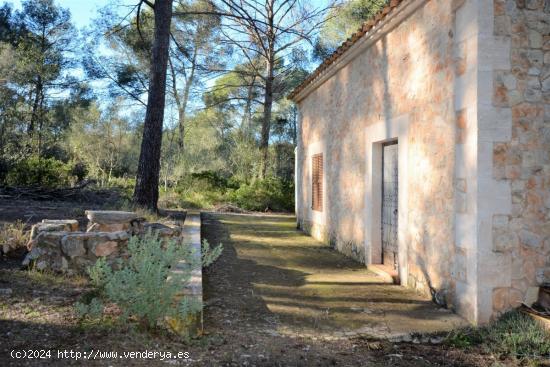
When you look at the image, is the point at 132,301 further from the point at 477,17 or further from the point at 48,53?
the point at 48,53

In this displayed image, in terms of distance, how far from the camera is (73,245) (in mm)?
4902

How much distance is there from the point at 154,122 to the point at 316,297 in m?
6.32

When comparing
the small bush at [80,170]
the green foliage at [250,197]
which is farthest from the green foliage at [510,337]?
the small bush at [80,170]

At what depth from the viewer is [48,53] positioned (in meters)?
24.6

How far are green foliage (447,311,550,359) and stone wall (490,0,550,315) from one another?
0.20 metres

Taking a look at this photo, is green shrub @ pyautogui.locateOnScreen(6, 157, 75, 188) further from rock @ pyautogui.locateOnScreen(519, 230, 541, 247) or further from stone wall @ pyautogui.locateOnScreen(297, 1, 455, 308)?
rock @ pyautogui.locateOnScreen(519, 230, 541, 247)

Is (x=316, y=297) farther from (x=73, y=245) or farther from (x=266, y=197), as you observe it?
(x=266, y=197)

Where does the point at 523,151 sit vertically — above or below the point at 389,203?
above

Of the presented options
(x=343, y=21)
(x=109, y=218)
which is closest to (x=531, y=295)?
(x=109, y=218)

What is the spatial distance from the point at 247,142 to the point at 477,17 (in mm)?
15740

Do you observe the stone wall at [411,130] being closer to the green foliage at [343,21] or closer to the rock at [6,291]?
the rock at [6,291]

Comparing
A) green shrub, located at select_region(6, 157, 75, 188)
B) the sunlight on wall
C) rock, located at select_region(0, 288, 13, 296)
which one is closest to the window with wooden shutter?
the sunlight on wall

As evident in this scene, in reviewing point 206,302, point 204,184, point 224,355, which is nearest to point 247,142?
point 204,184

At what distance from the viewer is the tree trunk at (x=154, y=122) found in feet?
31.8
